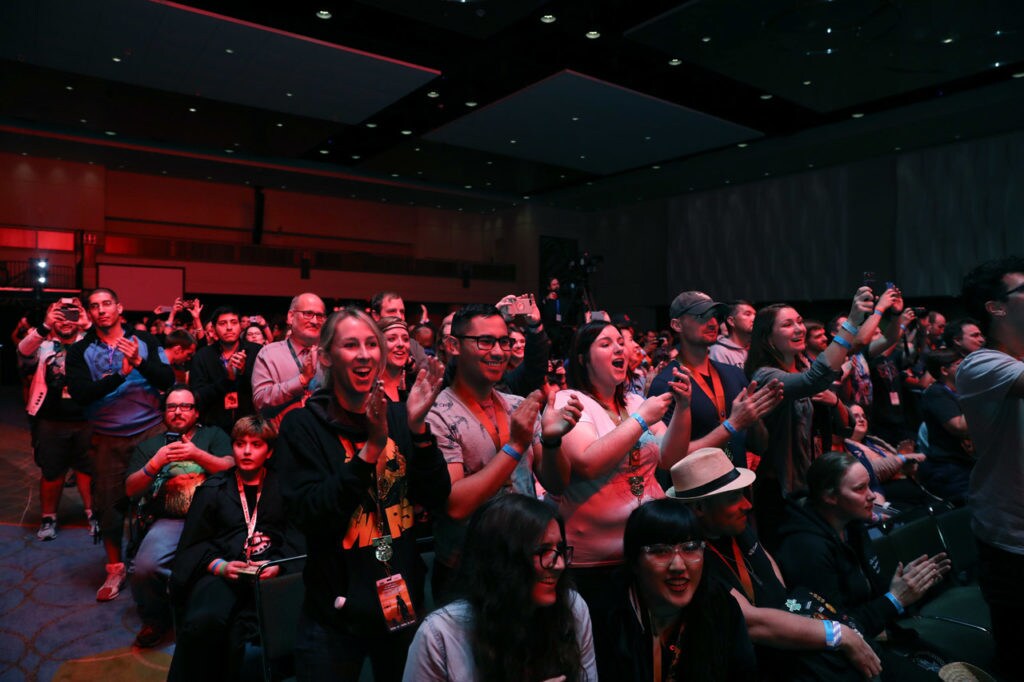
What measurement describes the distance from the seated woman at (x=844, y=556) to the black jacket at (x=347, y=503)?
1.33 meters

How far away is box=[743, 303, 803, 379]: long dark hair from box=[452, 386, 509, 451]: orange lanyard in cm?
136

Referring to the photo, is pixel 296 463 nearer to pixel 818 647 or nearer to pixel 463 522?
pixel 463 522

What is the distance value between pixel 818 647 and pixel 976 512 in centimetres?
71

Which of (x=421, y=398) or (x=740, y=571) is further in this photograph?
(x=740, y=571)

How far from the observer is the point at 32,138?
11.9 m

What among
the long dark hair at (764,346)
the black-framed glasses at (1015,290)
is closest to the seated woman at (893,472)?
the long dark hair at (764,346)

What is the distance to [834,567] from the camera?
7.20ft

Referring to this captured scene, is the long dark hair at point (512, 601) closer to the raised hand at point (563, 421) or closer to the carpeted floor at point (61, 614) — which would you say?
the raised hand at point (563, 421)

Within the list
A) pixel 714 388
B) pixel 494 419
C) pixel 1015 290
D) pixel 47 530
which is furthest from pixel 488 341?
pixel 47 530

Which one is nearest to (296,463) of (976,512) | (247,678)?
(247,678)

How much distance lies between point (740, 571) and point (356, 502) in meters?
1.26

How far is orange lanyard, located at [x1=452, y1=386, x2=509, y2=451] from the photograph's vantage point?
201 centimetres

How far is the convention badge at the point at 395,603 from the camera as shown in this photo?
1562 mm

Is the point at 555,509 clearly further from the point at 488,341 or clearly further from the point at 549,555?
the point at 488,341
